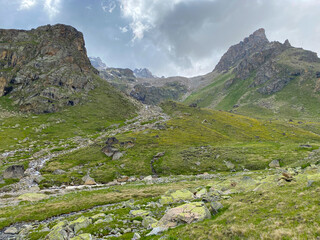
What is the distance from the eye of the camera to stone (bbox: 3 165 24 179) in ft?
210

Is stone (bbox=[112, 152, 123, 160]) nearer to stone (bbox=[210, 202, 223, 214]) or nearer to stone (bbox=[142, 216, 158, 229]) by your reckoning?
stone (bbox=[142, 216, 158, 229])

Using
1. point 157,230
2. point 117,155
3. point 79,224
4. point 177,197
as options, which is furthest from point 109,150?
point 157,230

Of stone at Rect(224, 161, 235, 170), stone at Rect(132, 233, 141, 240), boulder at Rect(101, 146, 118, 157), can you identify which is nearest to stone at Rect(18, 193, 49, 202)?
stone at Rect(132, 233, 141, 240)

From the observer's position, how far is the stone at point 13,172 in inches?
2521

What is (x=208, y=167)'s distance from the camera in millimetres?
76188

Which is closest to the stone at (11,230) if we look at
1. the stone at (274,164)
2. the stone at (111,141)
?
the stone at (111,141)

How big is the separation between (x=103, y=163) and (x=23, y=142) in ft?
229

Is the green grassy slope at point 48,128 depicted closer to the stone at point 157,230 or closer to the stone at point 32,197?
the stone at point 32,197

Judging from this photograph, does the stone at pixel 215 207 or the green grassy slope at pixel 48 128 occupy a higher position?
the green grassy slope at pixel 48 128

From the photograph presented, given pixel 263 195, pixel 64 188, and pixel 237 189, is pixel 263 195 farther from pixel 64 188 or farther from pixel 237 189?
pixel 64 188

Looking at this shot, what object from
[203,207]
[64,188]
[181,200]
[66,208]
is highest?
[203,207]

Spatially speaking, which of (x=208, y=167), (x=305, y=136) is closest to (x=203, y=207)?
(x=208, y=167)

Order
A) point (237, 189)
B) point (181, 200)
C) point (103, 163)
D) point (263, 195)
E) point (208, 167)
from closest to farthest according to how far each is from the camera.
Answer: point (263, 195)
point (181, 200)
point (237, 189)
point (208, 167)
point (103, 163)

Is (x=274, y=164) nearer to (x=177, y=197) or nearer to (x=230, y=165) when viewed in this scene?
(x=230, y=165)
